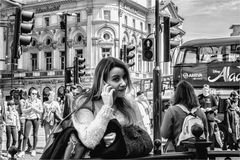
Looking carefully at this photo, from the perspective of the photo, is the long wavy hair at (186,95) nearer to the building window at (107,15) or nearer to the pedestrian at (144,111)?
the pedestrian at (144,111)

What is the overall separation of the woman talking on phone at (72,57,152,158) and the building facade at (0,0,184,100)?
141 ft

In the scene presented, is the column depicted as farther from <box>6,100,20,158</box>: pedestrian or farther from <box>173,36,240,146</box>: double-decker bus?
<box>6,100,20,158</box>: pedestrian

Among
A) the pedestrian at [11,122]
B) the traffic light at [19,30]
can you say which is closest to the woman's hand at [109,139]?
the traffic light at [19,30]

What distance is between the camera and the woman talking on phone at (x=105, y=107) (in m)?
2.65

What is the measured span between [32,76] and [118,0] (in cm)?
1321

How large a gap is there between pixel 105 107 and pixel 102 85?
7.5 inches

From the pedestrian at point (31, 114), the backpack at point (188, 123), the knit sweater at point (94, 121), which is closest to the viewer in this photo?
Result: the knit sweater at point (94, 121)

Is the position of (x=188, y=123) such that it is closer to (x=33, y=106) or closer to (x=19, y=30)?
(x=19, y=30)

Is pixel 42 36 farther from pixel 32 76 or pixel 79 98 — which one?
pixel 79 98

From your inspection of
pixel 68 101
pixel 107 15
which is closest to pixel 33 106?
pixel 68 101

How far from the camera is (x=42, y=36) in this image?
53.2m

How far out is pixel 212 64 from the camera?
62.7 feet

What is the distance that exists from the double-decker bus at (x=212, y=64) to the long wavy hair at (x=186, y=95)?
12.3m

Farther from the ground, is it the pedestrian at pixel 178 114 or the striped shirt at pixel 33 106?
the pedestrian at pixel 178 114
